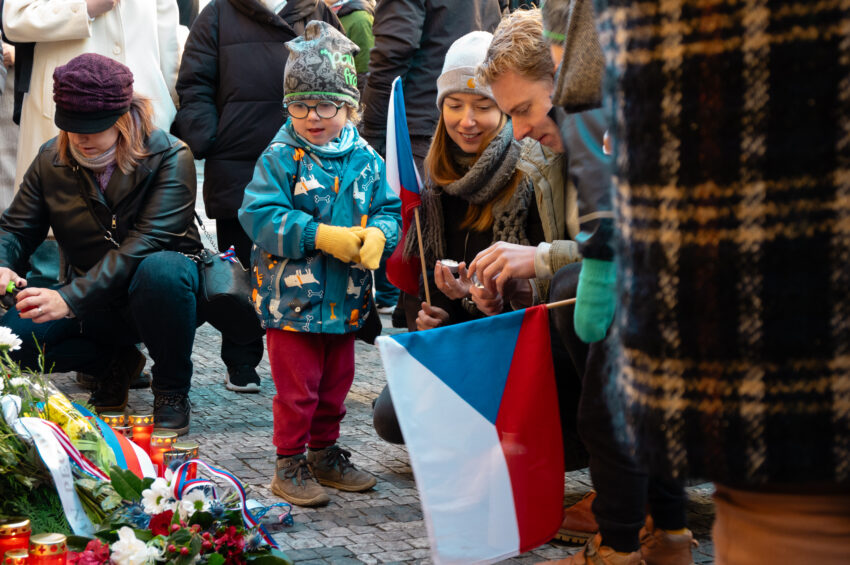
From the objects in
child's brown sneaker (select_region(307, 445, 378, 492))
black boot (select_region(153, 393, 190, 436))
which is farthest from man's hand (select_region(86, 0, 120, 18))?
child's brown sneaker (select_region(307, 445, 378, 492))

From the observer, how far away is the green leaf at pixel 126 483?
2713mm

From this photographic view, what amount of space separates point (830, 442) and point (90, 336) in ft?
13.2


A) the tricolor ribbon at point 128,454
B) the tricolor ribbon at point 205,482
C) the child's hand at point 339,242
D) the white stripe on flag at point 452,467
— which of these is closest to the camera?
the white stripe on flag at point 452,467

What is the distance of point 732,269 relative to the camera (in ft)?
3.06

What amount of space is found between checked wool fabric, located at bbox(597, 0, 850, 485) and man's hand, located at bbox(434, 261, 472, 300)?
2.43 metres

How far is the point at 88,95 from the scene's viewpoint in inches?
165

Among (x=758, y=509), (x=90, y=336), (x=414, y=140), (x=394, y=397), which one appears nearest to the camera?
(x=758, y=509)

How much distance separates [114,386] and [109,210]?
792mm

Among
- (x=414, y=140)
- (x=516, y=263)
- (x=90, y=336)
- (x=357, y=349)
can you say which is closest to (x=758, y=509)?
(x=516, y=263)

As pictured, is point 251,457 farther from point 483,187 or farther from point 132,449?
point 483,187

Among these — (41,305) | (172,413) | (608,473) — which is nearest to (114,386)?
(172,413)

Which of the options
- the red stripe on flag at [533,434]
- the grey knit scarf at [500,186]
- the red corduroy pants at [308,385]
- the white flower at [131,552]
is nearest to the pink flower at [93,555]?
the white flower at [131,552]

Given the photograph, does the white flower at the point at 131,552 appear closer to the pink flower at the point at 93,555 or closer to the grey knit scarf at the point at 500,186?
the pink flower at the point at 93,555

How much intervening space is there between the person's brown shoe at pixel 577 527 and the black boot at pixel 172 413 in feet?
5.78
